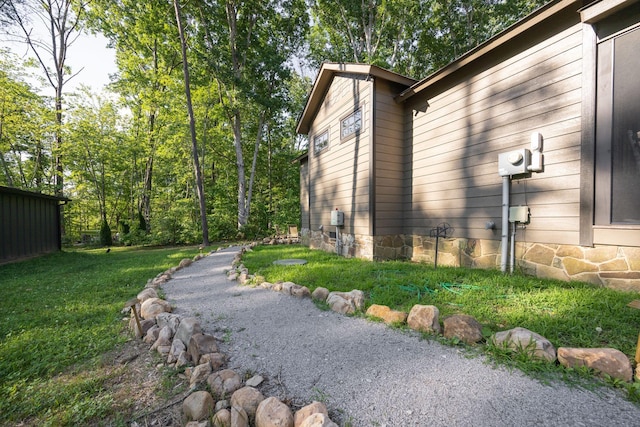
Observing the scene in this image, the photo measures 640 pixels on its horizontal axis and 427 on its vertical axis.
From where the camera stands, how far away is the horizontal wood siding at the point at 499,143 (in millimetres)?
3377

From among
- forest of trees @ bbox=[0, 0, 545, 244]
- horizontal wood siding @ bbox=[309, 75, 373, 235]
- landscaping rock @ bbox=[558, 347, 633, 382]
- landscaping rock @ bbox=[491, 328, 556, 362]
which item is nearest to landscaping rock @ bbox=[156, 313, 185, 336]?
landscaping rock @ bbox=[491, 328, 556, 362]

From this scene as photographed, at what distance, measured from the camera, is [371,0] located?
11336 mm

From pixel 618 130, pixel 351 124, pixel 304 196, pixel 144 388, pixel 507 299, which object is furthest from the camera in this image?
pixel 304 196

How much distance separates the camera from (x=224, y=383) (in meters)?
1.61

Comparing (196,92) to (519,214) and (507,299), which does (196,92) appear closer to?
(519,214)

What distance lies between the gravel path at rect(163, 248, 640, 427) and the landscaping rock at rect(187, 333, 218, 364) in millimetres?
169

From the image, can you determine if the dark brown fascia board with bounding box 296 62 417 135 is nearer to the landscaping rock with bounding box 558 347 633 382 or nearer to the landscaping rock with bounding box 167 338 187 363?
the landscaping rock with bounding box 558 347 633 382

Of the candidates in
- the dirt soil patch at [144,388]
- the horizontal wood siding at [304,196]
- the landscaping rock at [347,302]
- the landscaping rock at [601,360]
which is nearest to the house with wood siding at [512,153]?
the landscaping rock at [601,360]

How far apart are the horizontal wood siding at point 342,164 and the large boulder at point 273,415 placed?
4595 mm

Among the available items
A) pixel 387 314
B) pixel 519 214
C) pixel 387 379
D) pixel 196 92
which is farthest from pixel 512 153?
pixel 196 92

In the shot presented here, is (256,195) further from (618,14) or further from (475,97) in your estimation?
(618,14)

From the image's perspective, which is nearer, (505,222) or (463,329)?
(463,329)

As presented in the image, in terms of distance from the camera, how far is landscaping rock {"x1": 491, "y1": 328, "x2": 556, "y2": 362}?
5.80ft

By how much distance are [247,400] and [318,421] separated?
1.56 feet
